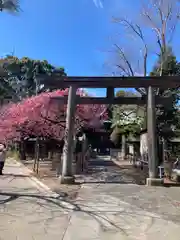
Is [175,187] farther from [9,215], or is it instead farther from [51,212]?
[9,215]

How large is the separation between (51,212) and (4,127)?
1340cm

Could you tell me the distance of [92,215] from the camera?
6.23 m

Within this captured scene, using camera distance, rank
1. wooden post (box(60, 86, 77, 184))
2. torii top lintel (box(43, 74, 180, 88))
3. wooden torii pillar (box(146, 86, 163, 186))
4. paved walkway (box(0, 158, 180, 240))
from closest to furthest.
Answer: paved walkway (box(0, 158, 180, 240))
wooden torii pillar (box(146, 86, 163, 186))
wooden post (box(60, 86, 77, 184))
torii top lintel (box(43, 74, 180, 88))

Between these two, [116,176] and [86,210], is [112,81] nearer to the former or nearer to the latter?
[116,176]

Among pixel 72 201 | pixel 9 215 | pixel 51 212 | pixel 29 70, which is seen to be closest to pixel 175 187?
pixel 72 201

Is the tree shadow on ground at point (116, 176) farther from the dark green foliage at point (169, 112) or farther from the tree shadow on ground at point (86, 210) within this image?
the dark green foliage at point (169, 112)

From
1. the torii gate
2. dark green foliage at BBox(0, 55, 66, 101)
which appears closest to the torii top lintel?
the torii gate

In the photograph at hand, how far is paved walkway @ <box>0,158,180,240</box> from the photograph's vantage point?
4.97 m

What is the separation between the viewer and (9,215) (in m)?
6.12

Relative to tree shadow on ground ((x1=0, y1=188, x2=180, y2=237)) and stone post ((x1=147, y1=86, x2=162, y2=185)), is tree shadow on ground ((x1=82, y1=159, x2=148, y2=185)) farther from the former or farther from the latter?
tree shadow on ground ((x1=0, y1=188, x2=180, y2=237))

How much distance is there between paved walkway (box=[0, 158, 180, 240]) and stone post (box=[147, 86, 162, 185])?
130cm

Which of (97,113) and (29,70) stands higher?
(29,70)

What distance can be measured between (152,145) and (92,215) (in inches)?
225

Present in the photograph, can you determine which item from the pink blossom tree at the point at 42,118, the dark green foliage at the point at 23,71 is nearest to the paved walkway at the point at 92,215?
the pink blossom tree at the point at 42,118
